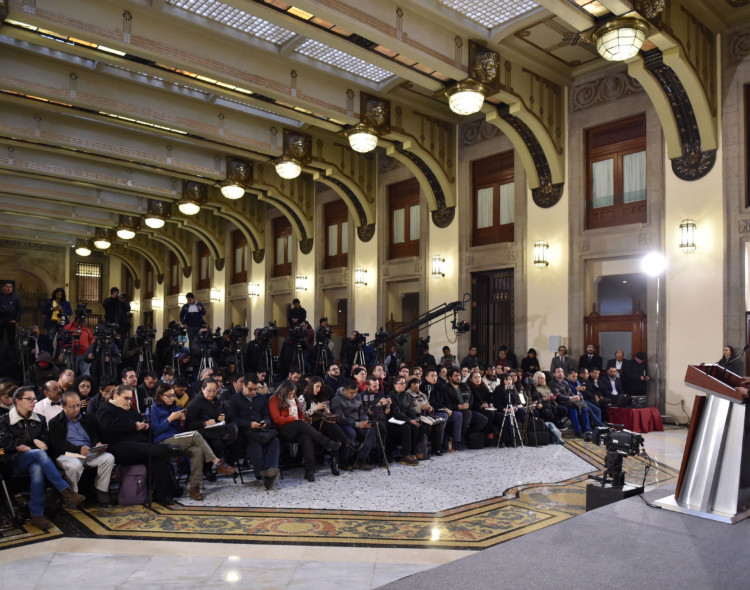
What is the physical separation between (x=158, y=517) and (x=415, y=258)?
10.2 m

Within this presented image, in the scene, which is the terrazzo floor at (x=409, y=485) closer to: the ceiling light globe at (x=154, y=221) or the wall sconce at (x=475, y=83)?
the wall sconce at (x=475, y=83)

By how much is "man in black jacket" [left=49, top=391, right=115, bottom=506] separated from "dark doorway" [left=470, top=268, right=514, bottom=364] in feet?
28.9

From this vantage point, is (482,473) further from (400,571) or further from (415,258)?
(415,258)

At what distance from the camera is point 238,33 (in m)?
9.76

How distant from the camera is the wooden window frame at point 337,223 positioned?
1728 centimetres

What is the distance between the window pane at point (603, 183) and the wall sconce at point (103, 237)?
18.1 m

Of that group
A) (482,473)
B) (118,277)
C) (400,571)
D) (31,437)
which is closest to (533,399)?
(482,473)

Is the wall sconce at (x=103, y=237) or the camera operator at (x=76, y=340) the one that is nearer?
the camera operator at (x=76, y=340)

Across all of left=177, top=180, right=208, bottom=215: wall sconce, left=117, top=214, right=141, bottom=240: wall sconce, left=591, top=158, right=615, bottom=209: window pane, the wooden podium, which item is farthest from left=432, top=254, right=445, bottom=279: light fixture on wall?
left=117, top=214, right=141, bottom=240: wall sconce

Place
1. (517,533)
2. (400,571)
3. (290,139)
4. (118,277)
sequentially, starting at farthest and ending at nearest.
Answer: (118,277) → (290,139) → (517,533) → (400,571)

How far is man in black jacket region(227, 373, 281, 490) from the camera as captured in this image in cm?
657

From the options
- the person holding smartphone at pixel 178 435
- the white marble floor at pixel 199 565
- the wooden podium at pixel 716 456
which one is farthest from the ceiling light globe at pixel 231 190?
the wooden podium at pixel 716 456

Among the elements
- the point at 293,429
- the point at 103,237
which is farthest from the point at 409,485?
the point at 103,237

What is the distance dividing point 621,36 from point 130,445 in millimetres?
7397
